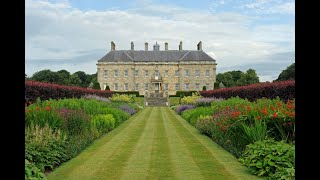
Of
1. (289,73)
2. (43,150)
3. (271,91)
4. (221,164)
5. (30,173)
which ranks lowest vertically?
(221,164)

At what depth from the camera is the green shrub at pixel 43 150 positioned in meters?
7.18

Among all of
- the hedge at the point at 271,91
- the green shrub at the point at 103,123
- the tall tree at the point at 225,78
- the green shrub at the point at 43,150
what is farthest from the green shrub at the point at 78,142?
the tall tree at the point at 225,78

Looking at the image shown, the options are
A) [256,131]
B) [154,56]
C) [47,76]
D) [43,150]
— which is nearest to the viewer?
[43,150]

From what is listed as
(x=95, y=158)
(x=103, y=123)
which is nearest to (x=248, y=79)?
(x=103, y=123)

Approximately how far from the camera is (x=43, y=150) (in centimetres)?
756

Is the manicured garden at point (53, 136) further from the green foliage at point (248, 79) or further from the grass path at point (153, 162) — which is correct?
the green foliage at point (248, 79)

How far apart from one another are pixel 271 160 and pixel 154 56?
68280 millimetres

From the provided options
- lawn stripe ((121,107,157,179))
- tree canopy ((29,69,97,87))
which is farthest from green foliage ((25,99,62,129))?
tree canopy ((29,69,97,87))

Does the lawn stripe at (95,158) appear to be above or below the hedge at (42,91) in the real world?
below

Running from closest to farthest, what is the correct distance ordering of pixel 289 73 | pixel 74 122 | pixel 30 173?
1. pixel 30 173
2. pixel 74 122
3. pixel 289 73

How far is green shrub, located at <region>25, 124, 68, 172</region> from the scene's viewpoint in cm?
718

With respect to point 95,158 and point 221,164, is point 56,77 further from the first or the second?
point 221,164

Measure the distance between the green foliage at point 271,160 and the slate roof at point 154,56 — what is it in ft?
219
